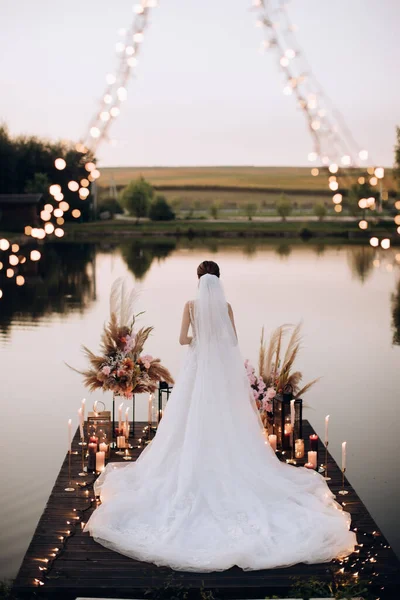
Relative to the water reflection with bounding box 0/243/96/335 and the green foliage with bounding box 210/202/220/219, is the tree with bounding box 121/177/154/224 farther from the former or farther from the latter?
the water reflection with bounding box 0/243/96/335

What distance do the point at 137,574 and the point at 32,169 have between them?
6635 centimetres

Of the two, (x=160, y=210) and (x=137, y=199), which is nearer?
(x=160, y=210)

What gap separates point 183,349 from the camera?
51.1 ft

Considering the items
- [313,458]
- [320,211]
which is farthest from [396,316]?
[320,211]

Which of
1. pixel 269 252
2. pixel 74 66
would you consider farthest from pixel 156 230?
pixel 74 66

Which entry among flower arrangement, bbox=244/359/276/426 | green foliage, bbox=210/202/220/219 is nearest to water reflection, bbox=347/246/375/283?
flower arrangement, bbox=244/359/276/426

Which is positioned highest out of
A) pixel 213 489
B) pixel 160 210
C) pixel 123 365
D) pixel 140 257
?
pixel 160 210

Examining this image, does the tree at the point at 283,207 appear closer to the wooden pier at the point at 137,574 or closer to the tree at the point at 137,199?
the tree at the point at 137,199

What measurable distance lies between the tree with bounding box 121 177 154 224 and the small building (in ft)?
94.9

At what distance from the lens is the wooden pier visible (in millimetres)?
5578

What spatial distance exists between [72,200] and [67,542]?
63912 mm

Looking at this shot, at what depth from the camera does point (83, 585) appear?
5582 mm

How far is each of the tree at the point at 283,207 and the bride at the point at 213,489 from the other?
78.4m

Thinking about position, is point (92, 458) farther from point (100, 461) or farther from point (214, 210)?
point (214, 210)
